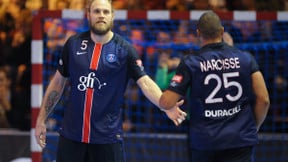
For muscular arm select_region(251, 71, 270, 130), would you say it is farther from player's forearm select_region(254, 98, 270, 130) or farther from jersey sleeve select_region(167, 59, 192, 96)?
jersey sleeve select_region(167, 59, 192, 96)

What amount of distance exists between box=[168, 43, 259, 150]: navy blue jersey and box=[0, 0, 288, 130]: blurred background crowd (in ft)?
10.0

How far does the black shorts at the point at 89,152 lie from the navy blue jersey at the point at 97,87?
50 millimetres

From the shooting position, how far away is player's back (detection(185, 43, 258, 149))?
5.26m

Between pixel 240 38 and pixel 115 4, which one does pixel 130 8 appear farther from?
pixel 240 38

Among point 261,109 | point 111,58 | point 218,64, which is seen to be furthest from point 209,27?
point 111,58

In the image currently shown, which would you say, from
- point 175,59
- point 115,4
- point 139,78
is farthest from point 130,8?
point 139,78

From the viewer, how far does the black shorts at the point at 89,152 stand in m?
5.68

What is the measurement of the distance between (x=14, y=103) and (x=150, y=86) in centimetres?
443

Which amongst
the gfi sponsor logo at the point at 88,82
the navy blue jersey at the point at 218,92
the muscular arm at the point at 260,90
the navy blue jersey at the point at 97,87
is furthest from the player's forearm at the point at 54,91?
the muscular arm at the point at 260,90

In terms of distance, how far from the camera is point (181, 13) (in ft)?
25.3

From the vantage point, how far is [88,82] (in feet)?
18.7

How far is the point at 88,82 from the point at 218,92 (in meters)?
1.10

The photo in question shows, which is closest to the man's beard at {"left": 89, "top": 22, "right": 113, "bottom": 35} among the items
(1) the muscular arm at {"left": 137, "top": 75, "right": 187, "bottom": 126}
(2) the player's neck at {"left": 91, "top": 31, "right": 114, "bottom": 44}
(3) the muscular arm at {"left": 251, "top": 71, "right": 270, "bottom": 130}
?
(2) the player's neck at {"left": 91, "top": 31, "right": 114, "bottom": 44}

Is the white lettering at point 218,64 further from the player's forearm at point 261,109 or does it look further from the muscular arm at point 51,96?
the muscular arm at point 51,96
